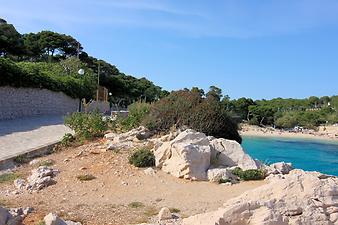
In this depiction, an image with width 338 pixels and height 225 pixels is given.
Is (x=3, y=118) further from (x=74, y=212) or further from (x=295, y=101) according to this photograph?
(x=295, y=101)

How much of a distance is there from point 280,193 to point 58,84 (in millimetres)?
27100

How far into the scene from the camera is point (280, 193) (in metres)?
6.73

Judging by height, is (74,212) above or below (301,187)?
below

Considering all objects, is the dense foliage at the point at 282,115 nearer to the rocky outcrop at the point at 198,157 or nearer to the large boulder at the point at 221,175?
the rocky outcrop at the point at 198,157

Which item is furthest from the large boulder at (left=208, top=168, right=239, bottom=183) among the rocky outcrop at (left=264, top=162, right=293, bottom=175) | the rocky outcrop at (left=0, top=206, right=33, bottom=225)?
the rocky outcrop at (left=0, top=206, right=33, bottom=225)

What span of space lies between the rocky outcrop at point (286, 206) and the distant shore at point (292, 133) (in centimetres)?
5661

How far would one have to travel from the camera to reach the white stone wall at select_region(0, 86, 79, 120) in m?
22.5

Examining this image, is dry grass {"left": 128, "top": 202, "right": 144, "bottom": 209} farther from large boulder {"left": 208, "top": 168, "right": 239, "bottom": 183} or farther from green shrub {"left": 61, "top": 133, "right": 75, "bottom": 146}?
green shrub {"left": 61, "top": 133, "right": 75, "bottom": 146}

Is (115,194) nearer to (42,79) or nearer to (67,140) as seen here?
(67,140)

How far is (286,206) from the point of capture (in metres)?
6.15

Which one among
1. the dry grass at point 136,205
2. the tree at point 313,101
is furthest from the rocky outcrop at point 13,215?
the tree at point 313,101

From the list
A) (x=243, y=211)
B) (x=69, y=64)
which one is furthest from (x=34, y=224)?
(x=69, y=64)

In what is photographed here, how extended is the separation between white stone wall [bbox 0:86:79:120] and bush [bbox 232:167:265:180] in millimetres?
14068

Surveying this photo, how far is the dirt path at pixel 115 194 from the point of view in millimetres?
8453
